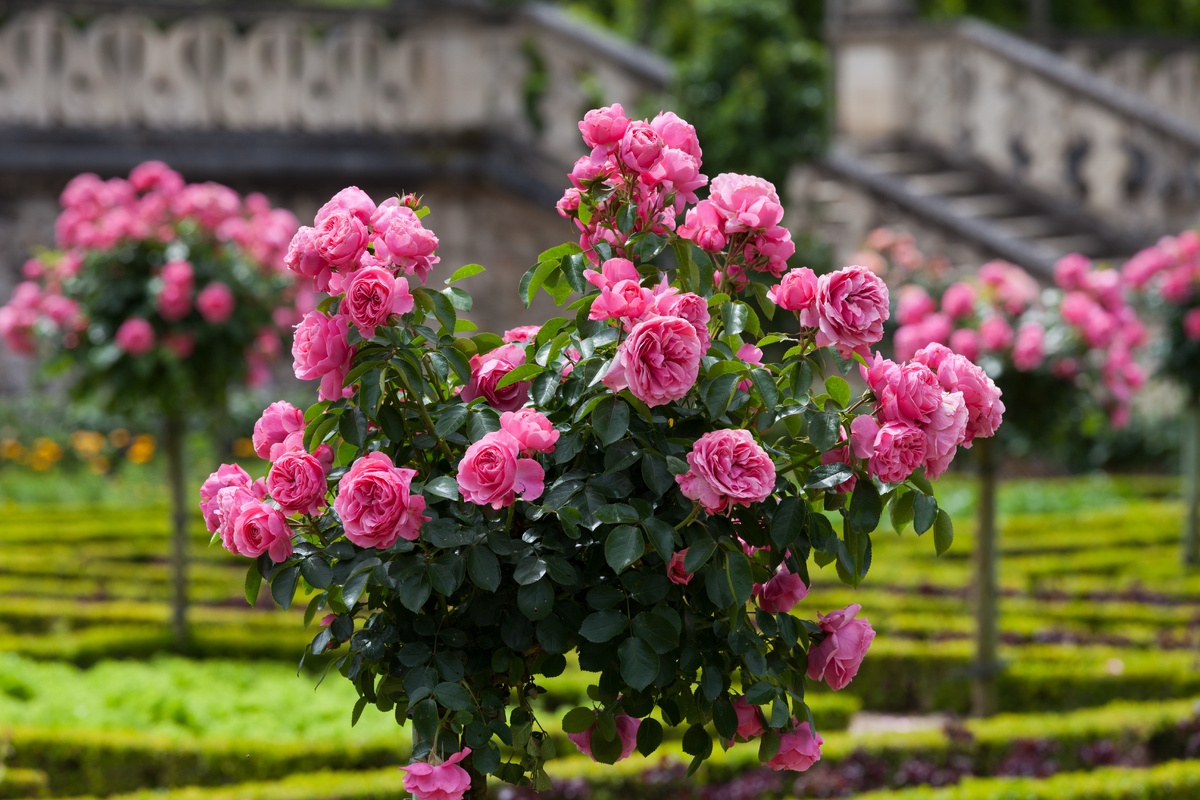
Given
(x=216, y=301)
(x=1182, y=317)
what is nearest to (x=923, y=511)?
(x=216, y=301)

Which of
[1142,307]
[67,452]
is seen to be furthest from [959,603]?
[67,452]

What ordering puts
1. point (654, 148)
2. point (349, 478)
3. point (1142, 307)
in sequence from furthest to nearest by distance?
point (1142, 307)
point (654, 148)
point (349, 478)

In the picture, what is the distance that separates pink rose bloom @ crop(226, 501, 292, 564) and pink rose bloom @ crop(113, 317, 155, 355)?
13.0 ft

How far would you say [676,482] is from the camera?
2203 millimetres

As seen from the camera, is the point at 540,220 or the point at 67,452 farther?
the point at 67,452

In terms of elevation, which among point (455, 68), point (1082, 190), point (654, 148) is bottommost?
point (654, 148)

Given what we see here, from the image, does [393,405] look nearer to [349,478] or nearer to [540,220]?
[349,478]

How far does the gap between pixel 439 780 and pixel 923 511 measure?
90 cm

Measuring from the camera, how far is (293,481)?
7.25ft

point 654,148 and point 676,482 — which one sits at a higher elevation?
point 654,148

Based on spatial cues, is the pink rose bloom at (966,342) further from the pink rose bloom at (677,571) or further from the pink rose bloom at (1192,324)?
the pink rose bloom at (677,571)

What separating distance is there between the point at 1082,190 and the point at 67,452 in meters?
8.94

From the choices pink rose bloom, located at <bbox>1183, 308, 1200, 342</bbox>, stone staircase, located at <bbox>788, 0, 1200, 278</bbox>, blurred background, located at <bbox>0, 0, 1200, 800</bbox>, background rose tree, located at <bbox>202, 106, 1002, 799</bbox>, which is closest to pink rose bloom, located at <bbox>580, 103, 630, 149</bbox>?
background rose tree, located at <bbox>202, 106, 1002, 799</bbox>

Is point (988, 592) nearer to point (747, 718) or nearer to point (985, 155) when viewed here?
point (747, 718)
